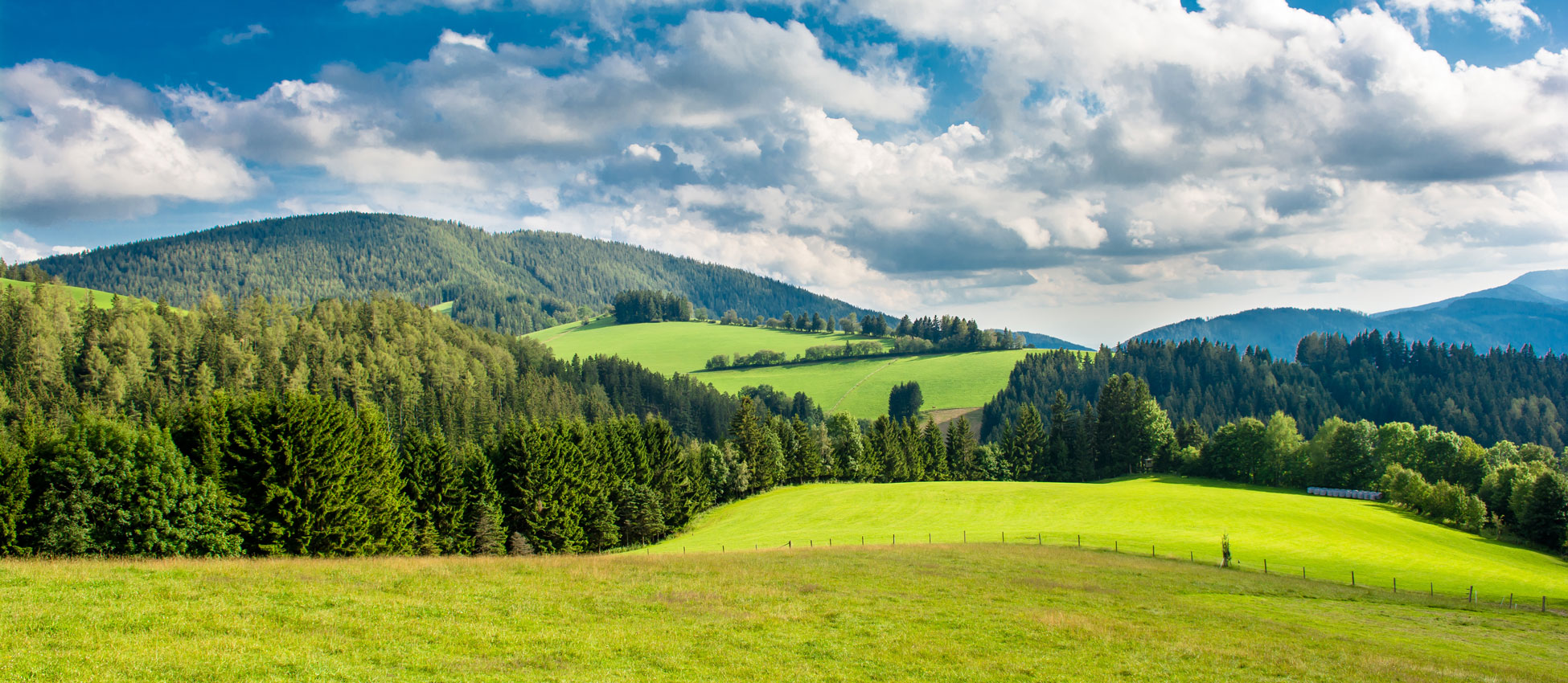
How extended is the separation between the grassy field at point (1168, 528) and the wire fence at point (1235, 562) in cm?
25

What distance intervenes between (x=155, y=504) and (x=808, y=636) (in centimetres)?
4226

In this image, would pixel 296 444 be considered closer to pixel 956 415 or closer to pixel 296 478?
pixel 296 478

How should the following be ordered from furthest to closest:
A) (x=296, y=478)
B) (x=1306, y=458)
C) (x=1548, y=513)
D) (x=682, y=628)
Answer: (x=1306, y=458) < (x=1548, y=513) < (x=296, y=478) < (x=682, y=628)

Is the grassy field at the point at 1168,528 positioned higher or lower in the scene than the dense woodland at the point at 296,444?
lower

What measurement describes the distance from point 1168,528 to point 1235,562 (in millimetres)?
19205

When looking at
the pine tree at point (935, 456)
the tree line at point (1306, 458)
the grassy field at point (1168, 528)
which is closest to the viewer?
the grassy field at point (1168, 528)

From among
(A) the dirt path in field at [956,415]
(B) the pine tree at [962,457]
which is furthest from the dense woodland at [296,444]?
(A) the dirt path in field at [956,415]

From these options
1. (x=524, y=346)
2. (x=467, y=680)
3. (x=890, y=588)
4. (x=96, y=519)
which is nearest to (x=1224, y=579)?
(x=890, y=588)

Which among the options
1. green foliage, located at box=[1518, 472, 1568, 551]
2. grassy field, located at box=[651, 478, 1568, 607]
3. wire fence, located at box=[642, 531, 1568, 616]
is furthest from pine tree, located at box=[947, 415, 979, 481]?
green foliage, located at box=[1518, 472, 1568, 551]

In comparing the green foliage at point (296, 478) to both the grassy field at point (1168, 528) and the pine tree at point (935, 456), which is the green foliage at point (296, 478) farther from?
the pine tree at point (935, 456)

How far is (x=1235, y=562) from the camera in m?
50.8

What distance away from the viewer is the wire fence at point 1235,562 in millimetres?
40594

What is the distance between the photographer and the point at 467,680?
50.5 ft

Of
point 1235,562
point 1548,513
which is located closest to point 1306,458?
point 1548,513
